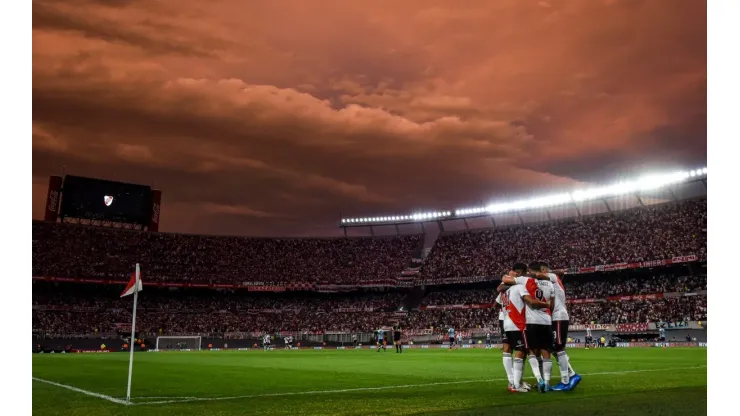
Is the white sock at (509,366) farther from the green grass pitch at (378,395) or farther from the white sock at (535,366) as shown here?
the white sock at (535,366)

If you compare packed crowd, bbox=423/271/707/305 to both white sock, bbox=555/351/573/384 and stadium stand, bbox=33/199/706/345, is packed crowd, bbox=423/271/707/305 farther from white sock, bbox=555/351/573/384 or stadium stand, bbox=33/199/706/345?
white sock, bbox=555/351/573/384

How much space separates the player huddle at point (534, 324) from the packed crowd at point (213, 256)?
4619cm

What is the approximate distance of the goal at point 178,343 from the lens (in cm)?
3897

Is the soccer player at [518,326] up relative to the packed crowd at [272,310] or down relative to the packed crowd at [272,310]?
up

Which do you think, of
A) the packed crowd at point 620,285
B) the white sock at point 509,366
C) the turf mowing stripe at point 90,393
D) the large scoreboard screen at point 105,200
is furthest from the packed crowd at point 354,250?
the turf mowing stripe at point 90,393

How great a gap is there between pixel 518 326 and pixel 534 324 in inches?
8.8

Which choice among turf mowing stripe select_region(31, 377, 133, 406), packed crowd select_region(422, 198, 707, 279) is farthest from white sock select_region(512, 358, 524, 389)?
packed crowd select_region(422, 198, 707, 279)

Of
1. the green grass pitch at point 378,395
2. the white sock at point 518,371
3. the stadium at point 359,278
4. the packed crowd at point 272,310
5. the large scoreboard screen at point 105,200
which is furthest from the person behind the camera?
the large scoreboard screen at point 105,200

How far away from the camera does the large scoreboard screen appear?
49.7 m

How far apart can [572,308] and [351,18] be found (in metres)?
32.5

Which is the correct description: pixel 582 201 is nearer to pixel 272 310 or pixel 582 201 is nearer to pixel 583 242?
pixel 583 242

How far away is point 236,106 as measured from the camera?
1561 inches
